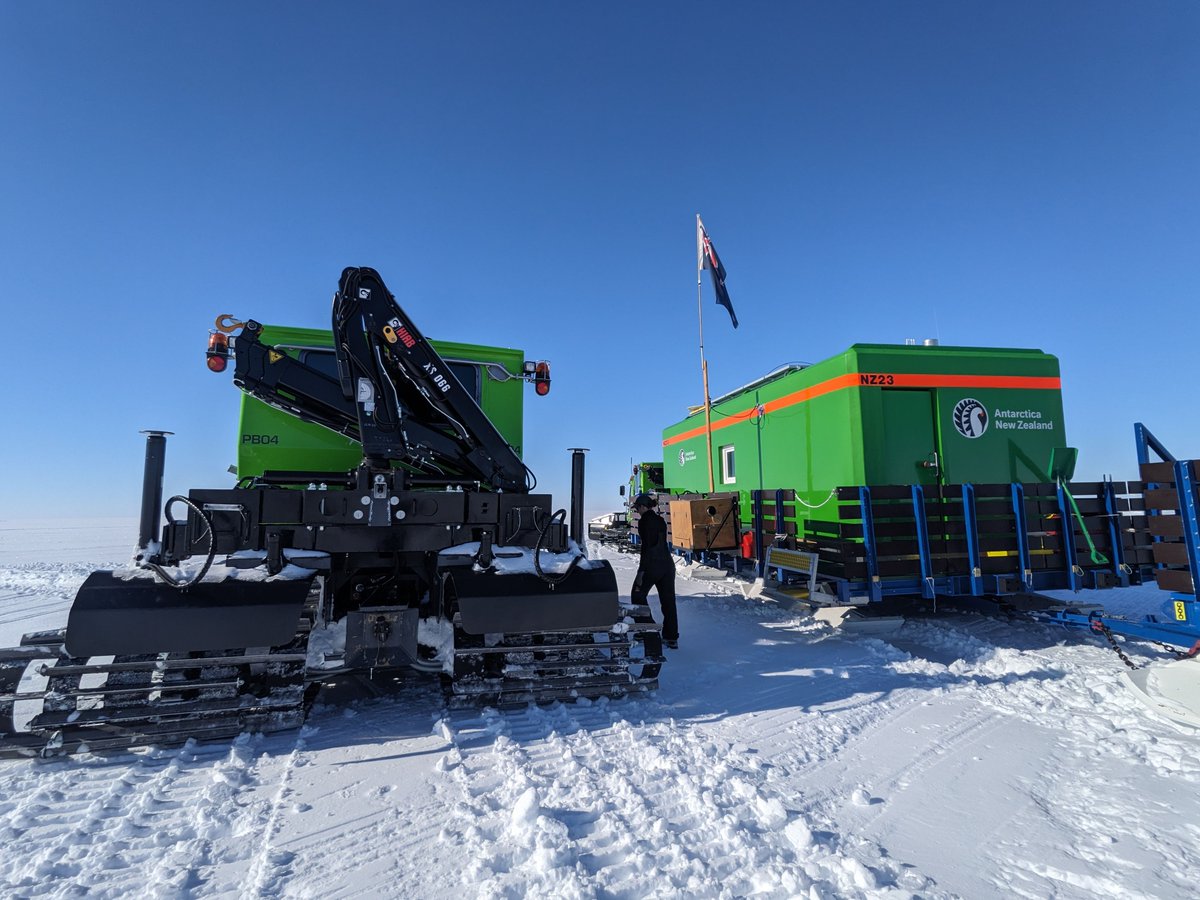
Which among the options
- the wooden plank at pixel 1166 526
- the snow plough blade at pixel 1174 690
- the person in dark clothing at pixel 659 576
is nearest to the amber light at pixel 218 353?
the person in dark clothing at pixel 659 576

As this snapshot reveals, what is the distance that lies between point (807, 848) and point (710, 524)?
7120 mm

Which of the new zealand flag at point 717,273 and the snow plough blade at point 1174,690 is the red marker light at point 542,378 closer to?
the snow plough blade at point 1174,690

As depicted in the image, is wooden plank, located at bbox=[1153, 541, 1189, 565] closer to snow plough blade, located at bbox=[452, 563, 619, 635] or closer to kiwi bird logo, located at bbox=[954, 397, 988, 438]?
kiwi bird logo, located at bbox=[954, 397, 988, 438]

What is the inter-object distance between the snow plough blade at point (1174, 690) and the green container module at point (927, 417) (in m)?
3.31

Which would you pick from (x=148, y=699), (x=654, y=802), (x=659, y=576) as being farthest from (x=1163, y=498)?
(x=148, y=699)

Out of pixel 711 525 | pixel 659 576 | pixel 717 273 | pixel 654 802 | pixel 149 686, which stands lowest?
pixel 654 802

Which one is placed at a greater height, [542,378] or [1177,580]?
[542,378]

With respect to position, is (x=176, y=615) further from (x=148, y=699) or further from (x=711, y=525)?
(x=711, y=525)

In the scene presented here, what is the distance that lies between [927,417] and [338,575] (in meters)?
7.65

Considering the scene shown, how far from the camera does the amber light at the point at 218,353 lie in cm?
475

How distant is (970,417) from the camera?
7.93m

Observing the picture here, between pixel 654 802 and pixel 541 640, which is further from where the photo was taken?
pixel 541 640

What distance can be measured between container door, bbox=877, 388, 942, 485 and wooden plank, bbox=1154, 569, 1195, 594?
114 inches

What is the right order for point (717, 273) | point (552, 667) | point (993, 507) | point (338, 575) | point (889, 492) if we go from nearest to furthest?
1. point (552, 667)
2. point (338, 575)
3. point (889, 492)
4. point (993, 507)
5. point (717, 273)
